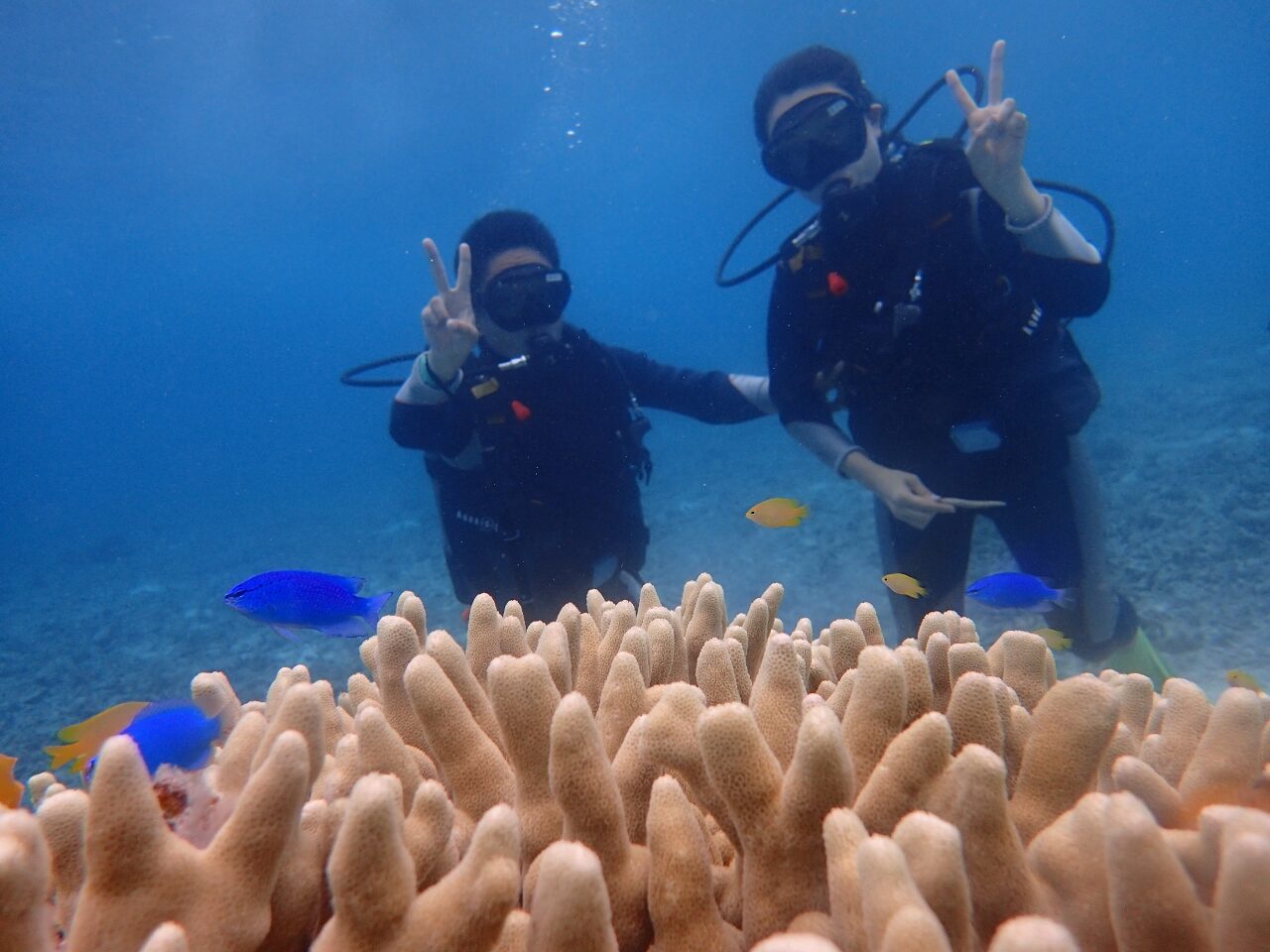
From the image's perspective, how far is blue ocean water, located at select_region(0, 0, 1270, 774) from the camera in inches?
481

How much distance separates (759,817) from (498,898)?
17.6 inches

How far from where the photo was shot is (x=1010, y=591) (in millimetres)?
4449

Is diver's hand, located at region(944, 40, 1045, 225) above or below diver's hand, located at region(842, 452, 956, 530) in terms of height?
above

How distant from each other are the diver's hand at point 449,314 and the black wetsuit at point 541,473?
0.52 m

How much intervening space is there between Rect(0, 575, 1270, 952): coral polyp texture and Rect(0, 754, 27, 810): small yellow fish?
2.19ft

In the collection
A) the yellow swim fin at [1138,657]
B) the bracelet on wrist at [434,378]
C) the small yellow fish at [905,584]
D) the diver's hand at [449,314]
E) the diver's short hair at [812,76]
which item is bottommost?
the yellow swim fin at [1138,657]

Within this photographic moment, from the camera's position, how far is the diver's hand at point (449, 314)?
15.4ft

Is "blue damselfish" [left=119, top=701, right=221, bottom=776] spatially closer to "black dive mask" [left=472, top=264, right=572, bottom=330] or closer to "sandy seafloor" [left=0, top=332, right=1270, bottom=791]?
"black dive mask" [left=472, top=264, right=572, bottom=330]

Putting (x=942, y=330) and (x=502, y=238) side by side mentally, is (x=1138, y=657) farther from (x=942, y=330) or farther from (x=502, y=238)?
(x=502, y=238)

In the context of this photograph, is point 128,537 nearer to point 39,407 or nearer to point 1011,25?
point 1011,25

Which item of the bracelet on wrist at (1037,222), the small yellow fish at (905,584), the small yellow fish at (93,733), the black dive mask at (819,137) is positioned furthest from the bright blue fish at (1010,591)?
the small yellow fish at (93,733)

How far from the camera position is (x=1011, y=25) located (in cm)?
5856

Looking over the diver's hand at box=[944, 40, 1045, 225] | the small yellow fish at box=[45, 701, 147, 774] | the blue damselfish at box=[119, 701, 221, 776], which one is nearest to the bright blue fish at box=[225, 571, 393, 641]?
the small yellow fish at box=[45, 701, 147, 774]

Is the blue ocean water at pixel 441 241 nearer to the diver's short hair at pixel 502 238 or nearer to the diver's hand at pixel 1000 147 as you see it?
the diver's hand at pixel 1000 147
